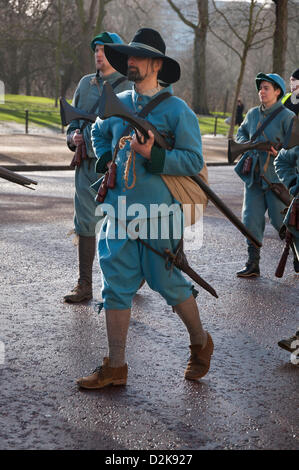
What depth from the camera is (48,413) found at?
3.88 m

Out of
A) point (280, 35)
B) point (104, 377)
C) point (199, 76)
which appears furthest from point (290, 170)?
point (199, 76)

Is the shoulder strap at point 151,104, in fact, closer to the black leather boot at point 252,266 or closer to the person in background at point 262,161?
the person in background at point 262,161

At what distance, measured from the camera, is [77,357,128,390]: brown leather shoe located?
4.25 meters

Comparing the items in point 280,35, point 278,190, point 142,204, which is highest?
point 280,35

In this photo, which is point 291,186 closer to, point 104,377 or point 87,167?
point 87,167

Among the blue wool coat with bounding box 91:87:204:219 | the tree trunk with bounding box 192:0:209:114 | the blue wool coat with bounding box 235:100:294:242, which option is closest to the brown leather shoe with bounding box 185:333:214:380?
the blue wool coat with bounding box 91:87:204:219

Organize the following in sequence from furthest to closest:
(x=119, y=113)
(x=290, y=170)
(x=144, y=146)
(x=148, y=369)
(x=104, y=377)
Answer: (x=290, y=170), (x=148, y=369), (x=104, y=377), (x=144, y=146), (x=119, y=113)

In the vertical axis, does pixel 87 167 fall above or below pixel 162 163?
below

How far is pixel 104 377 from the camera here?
168 inches

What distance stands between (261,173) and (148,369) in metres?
3.18

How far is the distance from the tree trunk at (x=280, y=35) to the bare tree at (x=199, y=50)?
39.7 feet

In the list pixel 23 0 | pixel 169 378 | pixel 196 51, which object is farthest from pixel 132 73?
pixel 23 0
